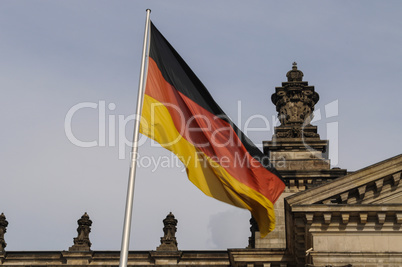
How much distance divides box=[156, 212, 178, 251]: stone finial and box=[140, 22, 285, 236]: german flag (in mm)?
18370

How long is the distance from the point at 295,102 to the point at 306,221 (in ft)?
52.4

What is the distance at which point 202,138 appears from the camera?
71.2 ft

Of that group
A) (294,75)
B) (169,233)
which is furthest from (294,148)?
(169,233)

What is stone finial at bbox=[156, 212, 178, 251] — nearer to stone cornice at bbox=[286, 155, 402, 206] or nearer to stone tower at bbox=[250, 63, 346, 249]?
stone tower at bbox=[250, 63, 346, 249]

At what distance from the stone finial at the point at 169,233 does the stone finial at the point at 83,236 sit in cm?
457

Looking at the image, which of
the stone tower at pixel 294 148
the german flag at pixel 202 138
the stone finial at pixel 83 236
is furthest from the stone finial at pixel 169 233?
the german flag at pixel 202 138

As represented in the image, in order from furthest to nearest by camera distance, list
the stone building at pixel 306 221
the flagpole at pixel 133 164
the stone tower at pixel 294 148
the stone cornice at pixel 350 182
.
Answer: the stone tower at pixel 294 148
the stone cornice at pixel 350 182
the stone building at pixel 306 221
the flagpole at pixel 133 164

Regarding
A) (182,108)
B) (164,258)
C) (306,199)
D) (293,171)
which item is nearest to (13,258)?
(164,258)

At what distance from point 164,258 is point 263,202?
60.5 feet

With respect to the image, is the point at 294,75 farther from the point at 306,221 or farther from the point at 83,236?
the point at 306,221

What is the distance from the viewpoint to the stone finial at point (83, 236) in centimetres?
3962

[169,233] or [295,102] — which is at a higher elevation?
[295,102]

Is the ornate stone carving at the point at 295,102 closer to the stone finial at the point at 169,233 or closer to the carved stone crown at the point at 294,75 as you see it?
the carved stone crown at the point at 294,75

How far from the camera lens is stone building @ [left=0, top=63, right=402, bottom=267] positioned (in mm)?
27906
